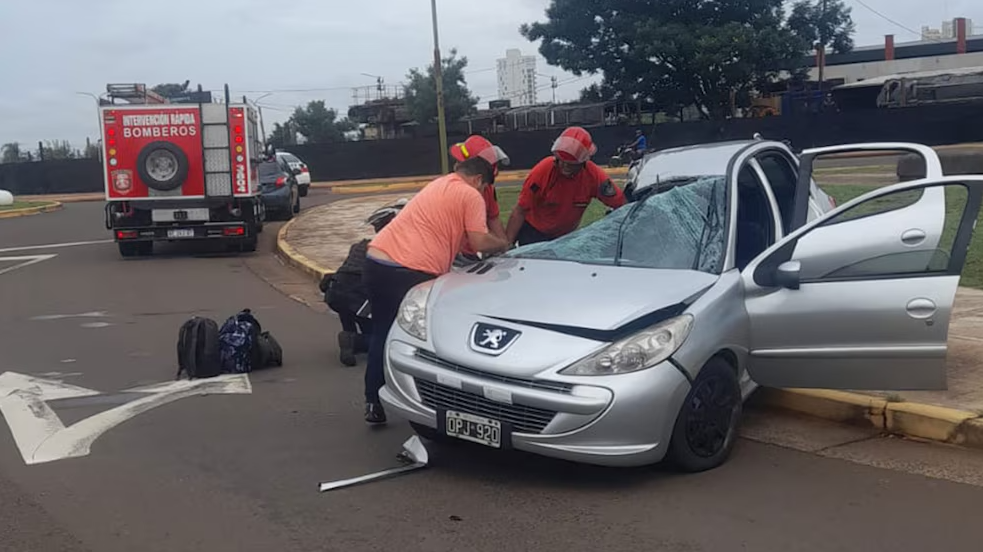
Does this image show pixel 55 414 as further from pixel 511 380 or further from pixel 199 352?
pixel 511 380

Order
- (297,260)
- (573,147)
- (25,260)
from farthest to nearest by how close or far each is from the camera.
Answer: (25,260)
(297,260)
(573,147)

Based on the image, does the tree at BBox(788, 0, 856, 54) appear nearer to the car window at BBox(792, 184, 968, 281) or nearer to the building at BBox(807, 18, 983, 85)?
the building at BBox(807, 18, 983, 85)

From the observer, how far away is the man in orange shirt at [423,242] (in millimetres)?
5879

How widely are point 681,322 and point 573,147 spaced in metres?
2.81

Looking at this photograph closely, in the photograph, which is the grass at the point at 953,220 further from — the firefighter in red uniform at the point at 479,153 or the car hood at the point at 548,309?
the firefighter in red uniform at the point at 479,153

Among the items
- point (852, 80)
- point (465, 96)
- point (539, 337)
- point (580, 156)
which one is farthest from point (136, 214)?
point (852, 80)

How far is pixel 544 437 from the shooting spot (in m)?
4.74

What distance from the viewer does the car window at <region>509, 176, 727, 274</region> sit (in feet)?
18.5

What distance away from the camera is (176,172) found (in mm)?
16500

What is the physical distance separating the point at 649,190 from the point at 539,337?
6.66 ft

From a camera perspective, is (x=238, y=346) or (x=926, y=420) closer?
(x=926, y=420)

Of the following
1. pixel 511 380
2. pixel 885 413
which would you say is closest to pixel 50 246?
pixel 511 380

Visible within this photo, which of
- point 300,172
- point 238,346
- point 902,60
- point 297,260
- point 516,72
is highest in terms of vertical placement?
point 516,72

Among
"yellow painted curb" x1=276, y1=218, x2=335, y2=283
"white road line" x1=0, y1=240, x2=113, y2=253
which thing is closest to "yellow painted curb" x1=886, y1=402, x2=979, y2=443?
"yellow painted curb" x1=276, y1=218, x2=335, y2=283
